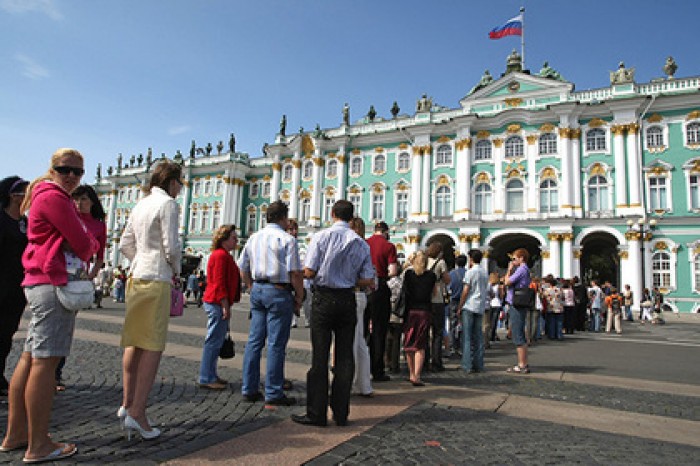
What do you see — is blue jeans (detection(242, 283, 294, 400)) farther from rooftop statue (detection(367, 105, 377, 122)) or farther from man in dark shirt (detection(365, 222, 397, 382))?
rooftop statue (detection(367, 105, 377, 122))

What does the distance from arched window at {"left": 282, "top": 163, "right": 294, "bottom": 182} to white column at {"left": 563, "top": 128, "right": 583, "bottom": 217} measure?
2284cm

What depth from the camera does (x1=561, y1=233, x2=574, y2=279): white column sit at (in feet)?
86.0

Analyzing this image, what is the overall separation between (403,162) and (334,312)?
30.7 meters

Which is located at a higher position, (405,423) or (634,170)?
(634,170)

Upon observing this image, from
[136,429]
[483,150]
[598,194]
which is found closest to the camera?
[136,429]

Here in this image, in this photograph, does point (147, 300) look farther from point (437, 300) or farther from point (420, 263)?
point (437, 300)

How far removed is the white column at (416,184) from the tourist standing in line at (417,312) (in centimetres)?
2580

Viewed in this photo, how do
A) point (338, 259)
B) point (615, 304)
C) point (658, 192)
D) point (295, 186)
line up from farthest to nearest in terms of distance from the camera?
point (295, 186), point (658, 192), point (615, 304), point (338, 259)

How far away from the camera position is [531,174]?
28.6m

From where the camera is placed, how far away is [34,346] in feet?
9.66

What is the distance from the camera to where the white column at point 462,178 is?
29922mm

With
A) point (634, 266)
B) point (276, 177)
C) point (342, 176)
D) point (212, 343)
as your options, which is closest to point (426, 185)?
point (342, 176)

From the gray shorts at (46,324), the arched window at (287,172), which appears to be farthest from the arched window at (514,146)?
the gray shorts at (46,324)

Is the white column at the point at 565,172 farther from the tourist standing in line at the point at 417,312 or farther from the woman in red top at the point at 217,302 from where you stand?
the woman in red top at the point at 217,302
